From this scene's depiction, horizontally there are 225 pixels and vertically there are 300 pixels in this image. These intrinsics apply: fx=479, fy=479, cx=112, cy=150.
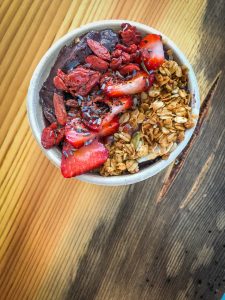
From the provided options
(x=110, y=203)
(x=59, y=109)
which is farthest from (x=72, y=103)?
(x=110, y=203)

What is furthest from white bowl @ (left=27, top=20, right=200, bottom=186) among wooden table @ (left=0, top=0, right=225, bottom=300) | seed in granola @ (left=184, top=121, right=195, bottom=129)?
wooden table @ (left=0, top=0, right=225, bottom=300)

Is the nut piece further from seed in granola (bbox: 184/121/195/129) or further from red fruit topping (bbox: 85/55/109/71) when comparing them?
red fruit topping (bbox: 85/55/109/71)

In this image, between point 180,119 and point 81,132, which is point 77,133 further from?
point 180,119

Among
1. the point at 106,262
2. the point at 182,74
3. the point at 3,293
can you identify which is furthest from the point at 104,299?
the point at 182,74

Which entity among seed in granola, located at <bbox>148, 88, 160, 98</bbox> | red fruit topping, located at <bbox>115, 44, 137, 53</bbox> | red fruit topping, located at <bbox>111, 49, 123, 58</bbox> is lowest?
seed in granola, located at <bbox>148, 88, 160, 98</bbox>

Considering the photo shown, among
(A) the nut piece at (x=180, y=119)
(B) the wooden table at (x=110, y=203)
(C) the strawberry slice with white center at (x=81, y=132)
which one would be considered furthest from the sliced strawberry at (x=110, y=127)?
(B) the wooden table at (x=110, y=203)

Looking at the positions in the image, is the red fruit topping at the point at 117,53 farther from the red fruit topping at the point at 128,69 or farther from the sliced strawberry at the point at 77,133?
the sliced strawberry at the point at 77,133
